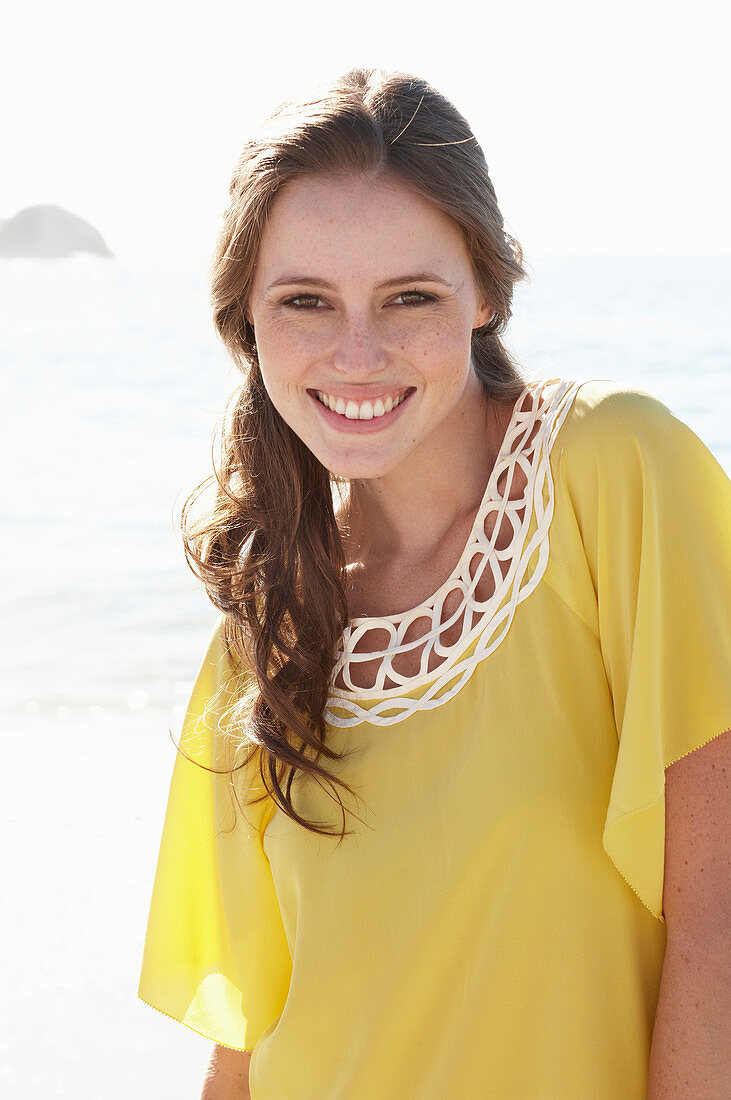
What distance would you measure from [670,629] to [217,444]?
1067 mm

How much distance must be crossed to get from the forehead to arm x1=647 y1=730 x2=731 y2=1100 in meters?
0.78

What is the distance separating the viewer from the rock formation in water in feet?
211

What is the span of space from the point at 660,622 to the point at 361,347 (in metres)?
0.57

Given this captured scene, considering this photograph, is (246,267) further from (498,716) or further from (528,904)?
(528,904)

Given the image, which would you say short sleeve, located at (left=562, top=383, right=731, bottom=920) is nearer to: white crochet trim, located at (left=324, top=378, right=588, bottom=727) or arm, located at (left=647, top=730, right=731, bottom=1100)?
arm, located at (left=647, top=730, right=731, bottom=1100)

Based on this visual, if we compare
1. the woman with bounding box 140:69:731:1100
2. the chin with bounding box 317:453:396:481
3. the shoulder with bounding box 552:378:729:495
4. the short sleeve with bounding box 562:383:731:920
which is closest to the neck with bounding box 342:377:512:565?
the woman with bounding box 140:69:731:1100

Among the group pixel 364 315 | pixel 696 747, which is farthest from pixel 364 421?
pixel 696 747

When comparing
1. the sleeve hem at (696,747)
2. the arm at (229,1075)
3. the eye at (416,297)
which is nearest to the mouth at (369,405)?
the eye at (416,297)

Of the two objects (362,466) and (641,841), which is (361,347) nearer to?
(362,466)

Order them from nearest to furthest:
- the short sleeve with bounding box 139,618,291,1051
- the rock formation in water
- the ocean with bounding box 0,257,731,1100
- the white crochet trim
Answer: the white crochet trim, the short sleeve with bounding box 139,618,291,1051, the ocean with bounding box 0,257,731,1100, the rock formation in water

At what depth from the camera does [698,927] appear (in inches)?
57.3

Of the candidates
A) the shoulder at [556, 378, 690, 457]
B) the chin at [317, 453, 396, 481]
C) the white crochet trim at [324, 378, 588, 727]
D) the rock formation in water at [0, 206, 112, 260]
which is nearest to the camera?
the shoulder at [556, 378, 690, 457]

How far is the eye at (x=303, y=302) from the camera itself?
173 cm

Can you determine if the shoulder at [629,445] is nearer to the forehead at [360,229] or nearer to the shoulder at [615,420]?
the shoulder at [615,420]
